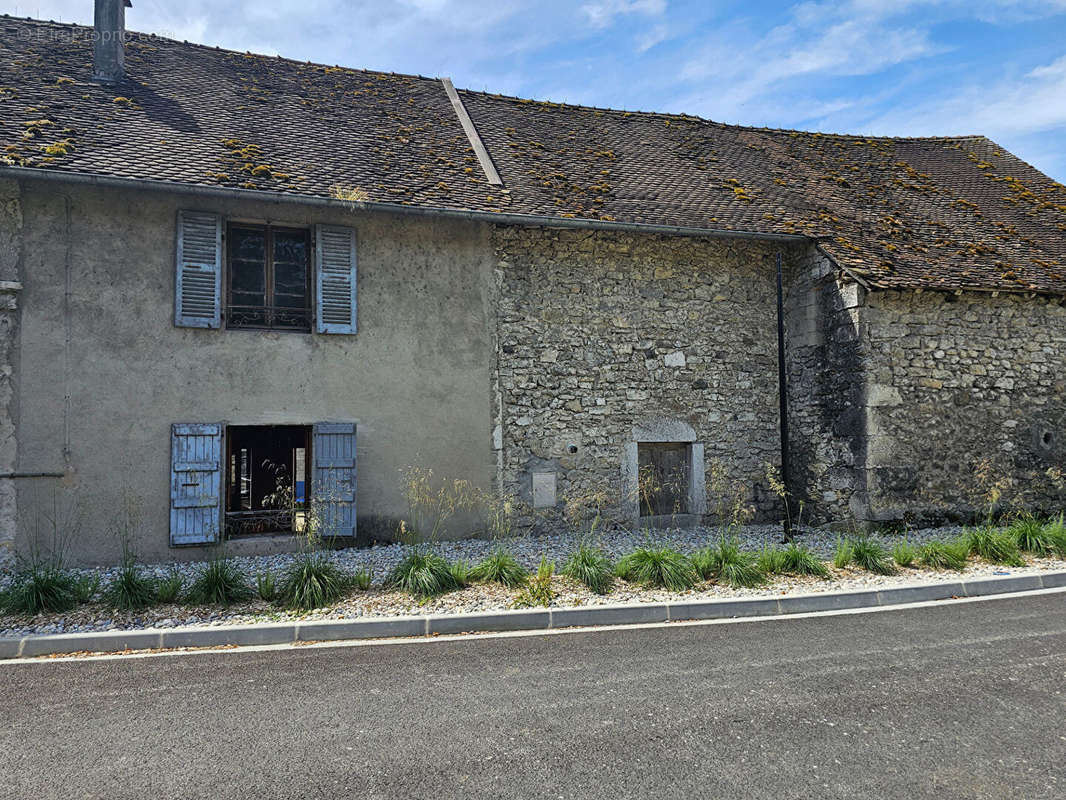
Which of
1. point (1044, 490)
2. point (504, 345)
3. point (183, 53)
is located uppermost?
point (183, 53)

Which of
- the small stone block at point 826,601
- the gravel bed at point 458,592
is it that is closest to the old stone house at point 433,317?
the gravel bed at point 458,592

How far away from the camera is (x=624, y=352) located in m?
9.21

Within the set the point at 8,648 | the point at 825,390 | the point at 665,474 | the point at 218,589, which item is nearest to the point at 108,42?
the point at 218,589

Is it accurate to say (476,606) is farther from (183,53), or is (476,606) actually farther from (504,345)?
(183,53)

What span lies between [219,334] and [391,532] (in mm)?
3033

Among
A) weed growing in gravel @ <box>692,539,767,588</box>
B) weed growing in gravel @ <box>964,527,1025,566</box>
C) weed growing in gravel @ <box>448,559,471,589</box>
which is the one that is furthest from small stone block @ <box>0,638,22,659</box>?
weed growing in gravel @ <box>964,527,1025,566</box>

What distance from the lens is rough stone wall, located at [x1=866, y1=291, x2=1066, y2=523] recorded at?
8.63 m

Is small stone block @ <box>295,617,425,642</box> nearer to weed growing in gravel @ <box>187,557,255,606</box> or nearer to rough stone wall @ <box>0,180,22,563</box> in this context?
weed growing in gravel @ <box>187,557,255,606</box>

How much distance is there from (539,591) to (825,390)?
5464 millimetres

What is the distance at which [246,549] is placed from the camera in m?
7.83

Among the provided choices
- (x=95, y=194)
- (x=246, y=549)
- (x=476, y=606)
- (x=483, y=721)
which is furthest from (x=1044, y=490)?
(x=95, y=194)

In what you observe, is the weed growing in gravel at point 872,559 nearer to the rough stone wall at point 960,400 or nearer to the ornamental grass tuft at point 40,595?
the rough stone wall at point 960,400

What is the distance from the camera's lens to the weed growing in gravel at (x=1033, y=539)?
7184 millimetres

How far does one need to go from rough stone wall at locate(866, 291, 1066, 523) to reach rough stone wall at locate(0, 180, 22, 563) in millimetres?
9659
